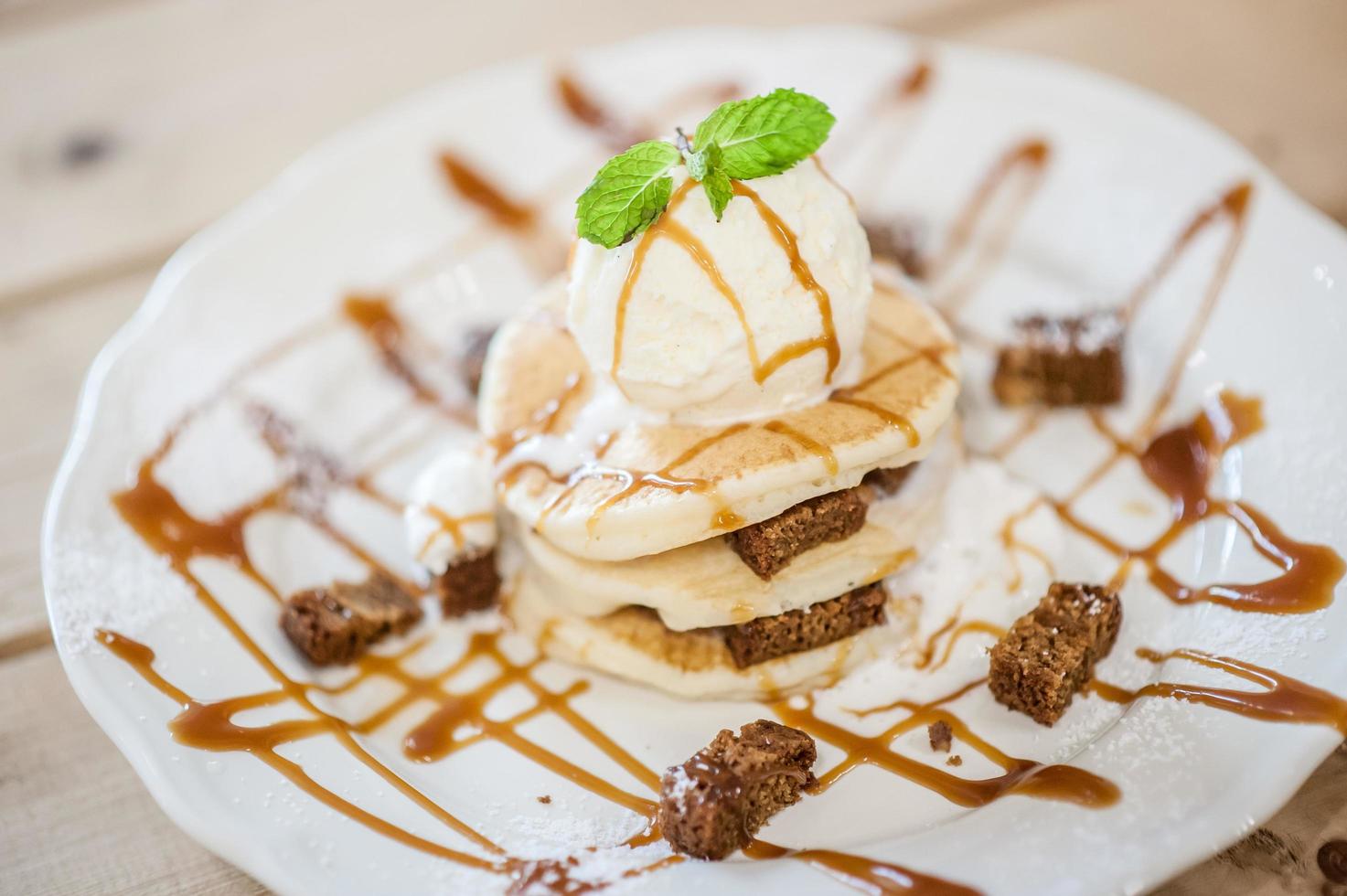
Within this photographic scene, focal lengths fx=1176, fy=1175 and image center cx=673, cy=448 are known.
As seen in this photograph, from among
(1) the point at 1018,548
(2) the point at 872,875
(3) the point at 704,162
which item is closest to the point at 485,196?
(3) the point at 704,162

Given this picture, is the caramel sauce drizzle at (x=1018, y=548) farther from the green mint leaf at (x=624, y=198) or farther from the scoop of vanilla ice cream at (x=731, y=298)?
the green mint leaf at (x=624, y=198)

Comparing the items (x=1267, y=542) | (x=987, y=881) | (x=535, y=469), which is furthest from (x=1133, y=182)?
(x=987, y=881)

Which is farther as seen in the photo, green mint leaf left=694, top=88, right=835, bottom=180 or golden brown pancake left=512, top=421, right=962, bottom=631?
golden brown pancake left=512, top=421, right=962, bottom=631

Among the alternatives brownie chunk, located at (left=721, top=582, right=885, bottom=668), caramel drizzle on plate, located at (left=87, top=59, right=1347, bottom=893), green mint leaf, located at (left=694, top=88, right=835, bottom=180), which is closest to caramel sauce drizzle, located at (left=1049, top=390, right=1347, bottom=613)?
caramel drizzle on plate, located at (left=87, top=59, right=1347, bottom=893)

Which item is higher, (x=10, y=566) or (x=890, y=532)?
(x=890, y=532)

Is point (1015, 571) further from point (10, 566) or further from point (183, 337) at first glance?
point (10, 566)

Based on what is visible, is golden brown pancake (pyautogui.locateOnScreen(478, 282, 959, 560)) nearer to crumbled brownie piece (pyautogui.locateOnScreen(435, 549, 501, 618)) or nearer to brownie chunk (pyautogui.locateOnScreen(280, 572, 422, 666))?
crumbled brownie piece (pyautogui.locateOnScreen(435, 549, 501, 618))

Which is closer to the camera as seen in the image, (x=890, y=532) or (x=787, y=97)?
(x=787, y=97)
